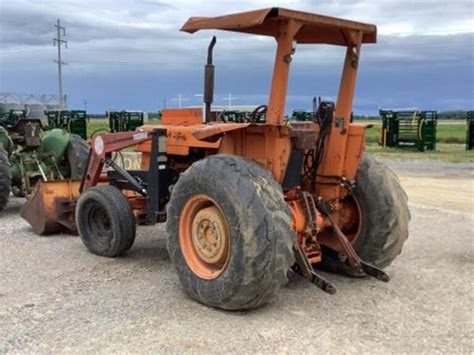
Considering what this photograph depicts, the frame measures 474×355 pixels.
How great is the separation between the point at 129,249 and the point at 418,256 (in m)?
3.19

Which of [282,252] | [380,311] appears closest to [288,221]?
[282,252]

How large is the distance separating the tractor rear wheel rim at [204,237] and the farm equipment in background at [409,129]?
69.8 ft

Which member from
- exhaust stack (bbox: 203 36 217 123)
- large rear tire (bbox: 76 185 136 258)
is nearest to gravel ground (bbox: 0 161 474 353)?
large rear tire (bbox: 76 185 136 258)

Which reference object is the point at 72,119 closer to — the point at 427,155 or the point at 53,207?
the point at 427,155

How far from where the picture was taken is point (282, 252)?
4.82 meters

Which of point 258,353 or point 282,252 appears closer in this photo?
point 258,353

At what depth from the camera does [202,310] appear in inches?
205

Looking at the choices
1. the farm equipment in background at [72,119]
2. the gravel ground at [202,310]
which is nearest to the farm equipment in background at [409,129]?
the farm equipment in background at [72,119]

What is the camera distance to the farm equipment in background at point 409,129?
83.8ft

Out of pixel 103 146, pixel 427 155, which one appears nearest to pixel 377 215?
pixel 103 146

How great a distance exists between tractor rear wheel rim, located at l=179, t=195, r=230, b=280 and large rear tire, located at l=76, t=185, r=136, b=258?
1.45 metres

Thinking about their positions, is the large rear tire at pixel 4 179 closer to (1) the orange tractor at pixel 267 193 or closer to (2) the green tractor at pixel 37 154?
(2) the green tractor at pixel 37 154

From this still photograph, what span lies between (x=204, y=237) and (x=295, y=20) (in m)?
1.90

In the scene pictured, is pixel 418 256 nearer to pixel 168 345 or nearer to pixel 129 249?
pixel 129 249
